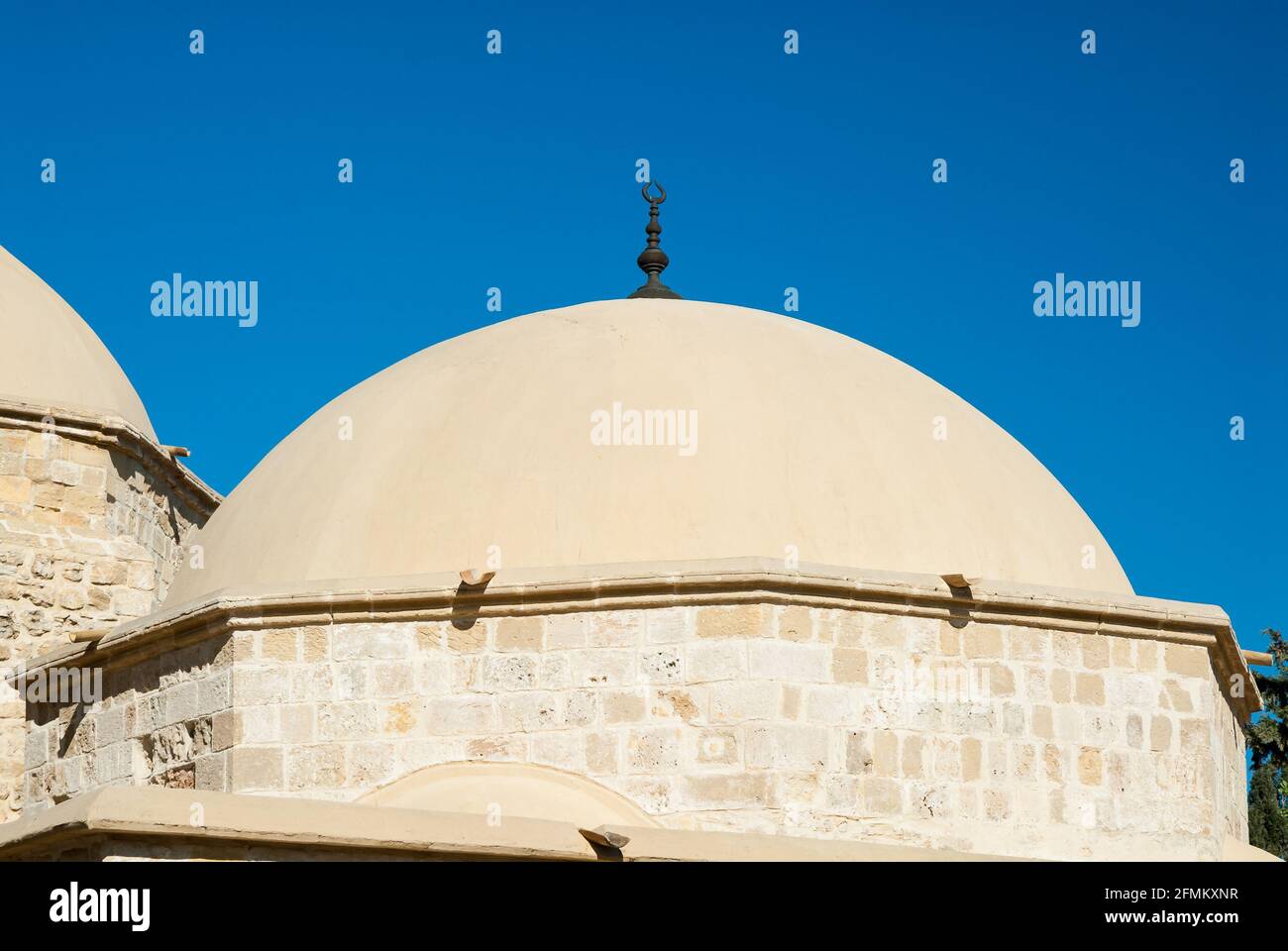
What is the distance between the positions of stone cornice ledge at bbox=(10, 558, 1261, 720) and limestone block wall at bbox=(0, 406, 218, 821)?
6.28ft

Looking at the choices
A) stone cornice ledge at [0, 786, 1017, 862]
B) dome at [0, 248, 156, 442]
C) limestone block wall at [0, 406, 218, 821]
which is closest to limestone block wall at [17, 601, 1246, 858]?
stone cornice ledge at [0, 786, 1017, 862]

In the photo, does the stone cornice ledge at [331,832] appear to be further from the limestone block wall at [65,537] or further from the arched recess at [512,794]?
the limestone block wall at [65,537]

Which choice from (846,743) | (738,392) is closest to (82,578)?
(738,392)

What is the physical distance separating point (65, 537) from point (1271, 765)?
1617cm

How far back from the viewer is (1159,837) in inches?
376

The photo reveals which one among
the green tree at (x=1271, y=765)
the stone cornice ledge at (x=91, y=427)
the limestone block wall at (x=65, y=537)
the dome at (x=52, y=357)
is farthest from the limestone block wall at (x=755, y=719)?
the green tree at (x=1271, y=765)

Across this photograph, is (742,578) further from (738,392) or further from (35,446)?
(35,446)

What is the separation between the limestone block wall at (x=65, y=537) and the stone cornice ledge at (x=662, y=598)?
6.28ft

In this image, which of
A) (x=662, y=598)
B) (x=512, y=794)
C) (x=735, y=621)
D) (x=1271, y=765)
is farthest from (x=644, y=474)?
(x=1271, y=765)

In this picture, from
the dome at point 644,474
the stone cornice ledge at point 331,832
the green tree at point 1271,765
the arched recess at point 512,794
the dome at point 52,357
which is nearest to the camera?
the stone cornice ledge at point 331,832

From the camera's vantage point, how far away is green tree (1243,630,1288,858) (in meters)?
21.0

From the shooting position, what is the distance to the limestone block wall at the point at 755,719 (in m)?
8.96

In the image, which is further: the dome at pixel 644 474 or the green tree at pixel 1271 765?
the green tree at pixel 1271 765
